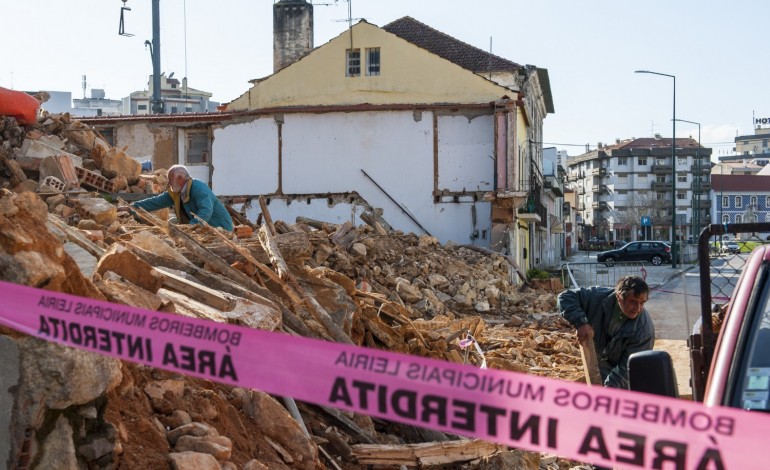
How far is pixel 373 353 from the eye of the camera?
3287mm

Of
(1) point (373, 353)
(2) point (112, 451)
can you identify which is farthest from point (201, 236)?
(1) point (373, 353)

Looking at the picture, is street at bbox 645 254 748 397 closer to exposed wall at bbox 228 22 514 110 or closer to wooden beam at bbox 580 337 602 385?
wooden beam at bbox 580 337 602 385

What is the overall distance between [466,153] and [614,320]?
80.5 ft

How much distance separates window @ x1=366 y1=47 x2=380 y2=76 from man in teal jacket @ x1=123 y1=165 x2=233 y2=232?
23.8 m

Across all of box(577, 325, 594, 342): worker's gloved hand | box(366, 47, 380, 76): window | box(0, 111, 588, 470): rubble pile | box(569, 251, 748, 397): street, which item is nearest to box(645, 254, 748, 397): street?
box(569, 251, 748, 397): street

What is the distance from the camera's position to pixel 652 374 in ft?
10.7

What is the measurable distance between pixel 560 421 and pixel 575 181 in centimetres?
12991

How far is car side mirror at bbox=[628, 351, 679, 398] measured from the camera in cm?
326

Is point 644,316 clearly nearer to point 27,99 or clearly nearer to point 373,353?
point 373,353

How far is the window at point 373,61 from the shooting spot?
1346 inches

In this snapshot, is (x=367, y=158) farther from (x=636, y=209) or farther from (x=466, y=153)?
(x=636, y=209)

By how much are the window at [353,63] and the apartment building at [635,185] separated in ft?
275

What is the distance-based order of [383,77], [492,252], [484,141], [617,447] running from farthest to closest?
[383,77] → [484,141] → [492,252] → [617,447]

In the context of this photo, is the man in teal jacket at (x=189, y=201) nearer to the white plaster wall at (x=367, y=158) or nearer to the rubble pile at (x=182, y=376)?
the rubble pile at (x=182, y=376)
